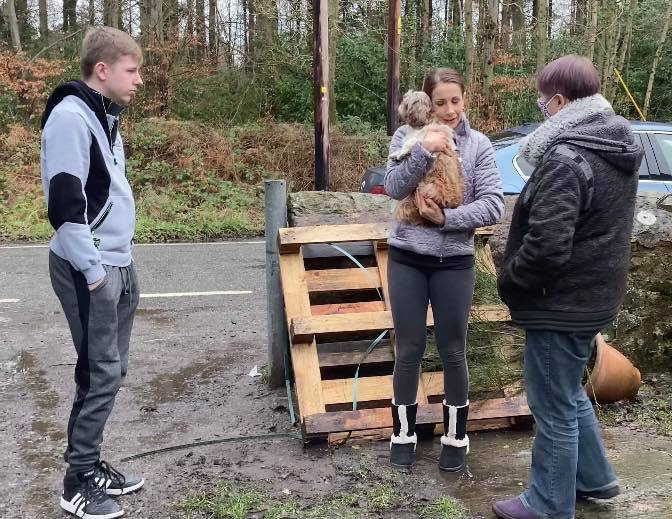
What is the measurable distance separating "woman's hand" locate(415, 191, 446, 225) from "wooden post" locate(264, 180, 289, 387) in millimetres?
1382

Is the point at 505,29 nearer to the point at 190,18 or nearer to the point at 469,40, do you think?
the point at 469,40

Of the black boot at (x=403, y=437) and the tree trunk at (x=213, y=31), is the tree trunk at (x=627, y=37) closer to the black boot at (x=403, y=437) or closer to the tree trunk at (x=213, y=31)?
the tree trunk at (x=213, y=31)

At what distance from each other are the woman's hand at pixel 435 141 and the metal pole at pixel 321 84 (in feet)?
27.1

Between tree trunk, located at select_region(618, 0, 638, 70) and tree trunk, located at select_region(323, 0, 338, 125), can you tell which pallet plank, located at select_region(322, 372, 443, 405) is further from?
tree trunk, located at select_region(618, 0, 638, 70)

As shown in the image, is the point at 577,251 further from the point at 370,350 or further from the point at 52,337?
the point at 52,337

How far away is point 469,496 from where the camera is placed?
3.34 m

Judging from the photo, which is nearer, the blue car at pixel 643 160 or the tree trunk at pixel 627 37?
the blue car at pixel 643 160

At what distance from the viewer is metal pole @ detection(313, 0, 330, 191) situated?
1107 cm

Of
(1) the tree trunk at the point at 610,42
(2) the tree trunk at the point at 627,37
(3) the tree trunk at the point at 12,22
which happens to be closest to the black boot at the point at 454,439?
(1) the tree trunk at the point at 610,42

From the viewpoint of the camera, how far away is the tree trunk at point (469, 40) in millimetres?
17594

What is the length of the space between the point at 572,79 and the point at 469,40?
1602 cm

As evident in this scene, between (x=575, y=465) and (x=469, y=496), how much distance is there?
57cm

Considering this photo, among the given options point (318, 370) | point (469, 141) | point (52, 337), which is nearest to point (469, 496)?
point (318, 370)

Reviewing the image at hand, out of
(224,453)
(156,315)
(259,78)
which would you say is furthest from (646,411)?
(259,78)
